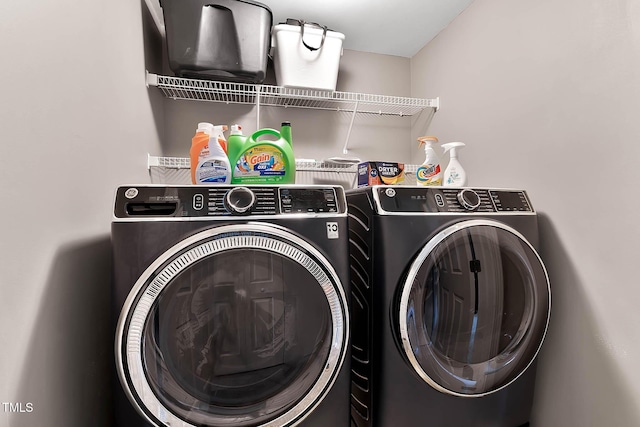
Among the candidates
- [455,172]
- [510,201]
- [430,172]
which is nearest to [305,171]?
[430,172]

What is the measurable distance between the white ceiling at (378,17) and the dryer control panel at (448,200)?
127 centimetres

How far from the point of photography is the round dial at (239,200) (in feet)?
3.35

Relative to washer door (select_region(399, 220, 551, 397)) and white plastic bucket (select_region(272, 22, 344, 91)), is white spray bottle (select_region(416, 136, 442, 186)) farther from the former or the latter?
white plastic bucket (select_region(272, 22, 344, 91))

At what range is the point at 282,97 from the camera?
6.65 ft

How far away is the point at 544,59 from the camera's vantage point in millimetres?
1407

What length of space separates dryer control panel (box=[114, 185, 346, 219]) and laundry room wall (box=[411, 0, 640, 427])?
991 mm

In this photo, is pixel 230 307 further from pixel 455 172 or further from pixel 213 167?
pixel 455 172

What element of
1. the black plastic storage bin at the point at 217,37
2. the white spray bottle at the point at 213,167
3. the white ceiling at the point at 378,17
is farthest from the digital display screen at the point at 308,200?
the white ceiling at the point at 378,17

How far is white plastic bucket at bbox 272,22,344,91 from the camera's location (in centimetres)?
184

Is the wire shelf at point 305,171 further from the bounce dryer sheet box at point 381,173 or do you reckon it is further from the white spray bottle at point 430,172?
the white spray bottle at point 430,172

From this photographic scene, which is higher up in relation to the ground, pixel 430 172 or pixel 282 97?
pixel 282 97

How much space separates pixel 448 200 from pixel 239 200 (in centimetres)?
82
